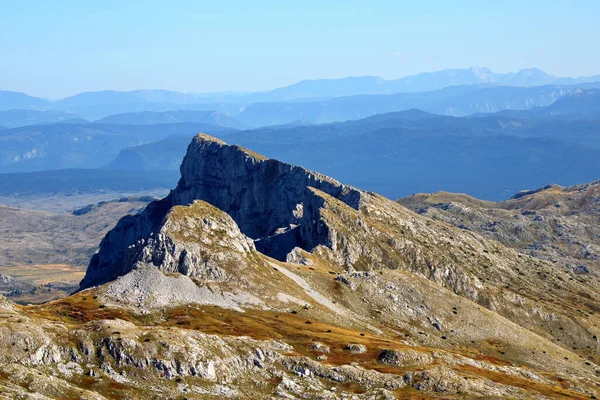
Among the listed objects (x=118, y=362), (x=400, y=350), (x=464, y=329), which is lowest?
(x=464, y=329)

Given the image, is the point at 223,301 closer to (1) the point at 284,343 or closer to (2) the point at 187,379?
(1) the point at 284,343

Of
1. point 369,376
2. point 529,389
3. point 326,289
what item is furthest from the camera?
point 326,289

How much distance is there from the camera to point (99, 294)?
14275 cm

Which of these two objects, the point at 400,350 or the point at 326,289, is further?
the point at 326,289

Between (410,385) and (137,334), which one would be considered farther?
(410,385)

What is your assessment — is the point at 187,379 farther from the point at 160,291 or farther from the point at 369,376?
the point at 160,291

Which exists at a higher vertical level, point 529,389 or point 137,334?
point 137,334

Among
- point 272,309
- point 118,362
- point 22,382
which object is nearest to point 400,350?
point 272,309

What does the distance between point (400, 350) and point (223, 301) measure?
4106 cm

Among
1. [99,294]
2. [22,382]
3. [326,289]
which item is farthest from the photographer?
[326,289]

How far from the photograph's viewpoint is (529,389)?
422 feet

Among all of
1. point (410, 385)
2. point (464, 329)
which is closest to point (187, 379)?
point (410, 385)

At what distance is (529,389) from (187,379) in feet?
210

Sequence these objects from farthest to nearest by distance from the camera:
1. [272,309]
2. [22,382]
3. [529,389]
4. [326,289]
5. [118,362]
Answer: [326,289] → [272,309] → [529,389] → [118,362] → [22,382]
